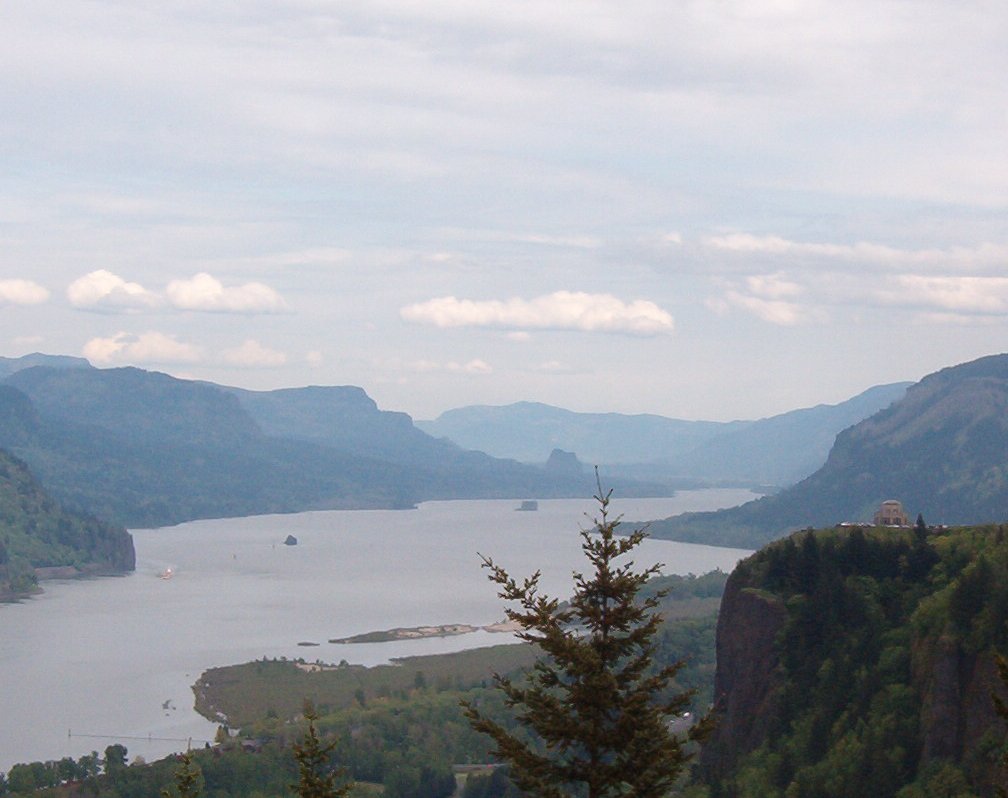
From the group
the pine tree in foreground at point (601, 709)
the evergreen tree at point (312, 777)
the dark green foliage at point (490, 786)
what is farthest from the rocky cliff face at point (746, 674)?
the pine tree in foreground at point (601, 709)

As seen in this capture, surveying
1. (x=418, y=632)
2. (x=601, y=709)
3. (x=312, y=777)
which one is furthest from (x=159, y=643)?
(x=601, y=709)

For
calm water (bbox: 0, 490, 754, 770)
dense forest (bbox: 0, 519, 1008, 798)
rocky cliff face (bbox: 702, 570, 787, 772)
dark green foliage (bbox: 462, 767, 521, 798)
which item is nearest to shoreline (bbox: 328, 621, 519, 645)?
calm water (bbox: 0, 490, 754, 770)

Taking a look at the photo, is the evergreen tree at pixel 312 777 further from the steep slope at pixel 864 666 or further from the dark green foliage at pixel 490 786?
the dark green foliage at pixel 490 786

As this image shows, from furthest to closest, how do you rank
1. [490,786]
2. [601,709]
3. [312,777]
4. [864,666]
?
[490,786] → [864,666] → [312,777] → [601,709]

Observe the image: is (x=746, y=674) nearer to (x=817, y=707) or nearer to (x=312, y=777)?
(x=817, y=707)

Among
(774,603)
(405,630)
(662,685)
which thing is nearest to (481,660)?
(405,630)

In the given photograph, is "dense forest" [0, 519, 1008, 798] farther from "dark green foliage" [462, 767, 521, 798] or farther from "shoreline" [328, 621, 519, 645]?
"shoreline" [328, 621, 519, 645]

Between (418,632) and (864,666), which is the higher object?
(864,666)

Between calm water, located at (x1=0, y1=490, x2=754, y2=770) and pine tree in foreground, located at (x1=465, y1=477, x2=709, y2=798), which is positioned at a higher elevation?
pine tree in foreground, located at (x1=465, y1=477, x2=709, y2=798)
